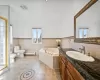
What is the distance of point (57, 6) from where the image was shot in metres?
5.03

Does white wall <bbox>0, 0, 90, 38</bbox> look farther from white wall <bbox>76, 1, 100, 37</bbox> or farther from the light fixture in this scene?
white wall <bbox>76, 1, 100, 37</bbox>

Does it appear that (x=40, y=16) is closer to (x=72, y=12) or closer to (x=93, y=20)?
(x=72, y=12)

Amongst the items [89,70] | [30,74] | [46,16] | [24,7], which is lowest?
[30,74]

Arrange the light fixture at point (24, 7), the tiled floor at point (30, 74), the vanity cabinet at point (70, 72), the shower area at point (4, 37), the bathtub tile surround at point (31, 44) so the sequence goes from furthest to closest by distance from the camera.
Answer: the bathtub tile surround at point (31, 44) < the light fixture at point (24, 7) < the shower area at point (4, 37) < the tiled floor at point (30, 74) < the vanity cabinet at point (70, 72)

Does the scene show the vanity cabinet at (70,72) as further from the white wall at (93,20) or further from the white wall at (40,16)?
the white wall at (40,16)

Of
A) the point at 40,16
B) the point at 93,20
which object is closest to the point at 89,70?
the point at 93,20

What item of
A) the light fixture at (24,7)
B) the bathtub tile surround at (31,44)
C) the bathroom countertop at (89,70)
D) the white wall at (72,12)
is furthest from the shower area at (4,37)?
the bathroom countertop at (89,70)

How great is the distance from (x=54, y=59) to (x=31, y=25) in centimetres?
305

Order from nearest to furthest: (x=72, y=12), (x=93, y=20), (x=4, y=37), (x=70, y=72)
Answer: (x=70, y=72) < (x=93, y=20) < (x=4, y=37) < (x=72, y=12)

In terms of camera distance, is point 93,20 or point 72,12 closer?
point 93,20

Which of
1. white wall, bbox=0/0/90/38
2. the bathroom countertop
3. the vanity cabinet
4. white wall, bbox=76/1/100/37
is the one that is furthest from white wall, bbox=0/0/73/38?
the bathroom countertop

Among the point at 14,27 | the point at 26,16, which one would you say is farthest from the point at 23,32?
the point at 26,16

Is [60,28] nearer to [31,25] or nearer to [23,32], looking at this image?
[31,25]

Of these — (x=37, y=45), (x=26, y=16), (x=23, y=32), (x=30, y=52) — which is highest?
(x=26, y=16)
